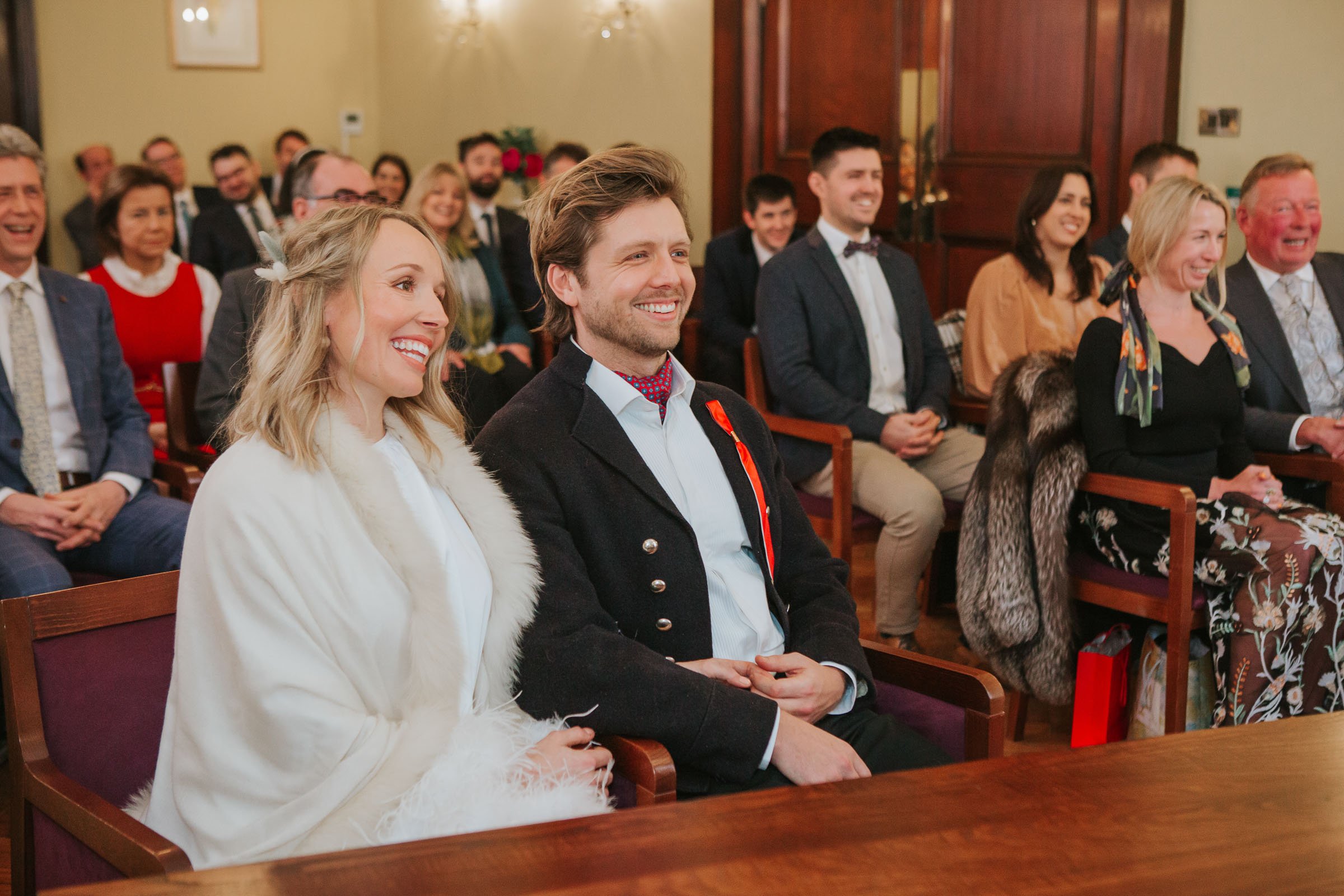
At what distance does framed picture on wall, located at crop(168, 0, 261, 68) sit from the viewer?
327 inches

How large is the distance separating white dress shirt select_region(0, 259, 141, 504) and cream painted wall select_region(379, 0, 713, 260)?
160 inches

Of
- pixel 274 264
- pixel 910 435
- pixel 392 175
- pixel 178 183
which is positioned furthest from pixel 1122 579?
pixel 178 183

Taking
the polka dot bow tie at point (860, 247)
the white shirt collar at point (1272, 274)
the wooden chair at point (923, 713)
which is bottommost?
the wooden chair at point (923, 713)

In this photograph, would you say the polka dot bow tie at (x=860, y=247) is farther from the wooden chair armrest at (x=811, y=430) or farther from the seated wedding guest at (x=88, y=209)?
the seated wedding guest at (x=88, y=209)

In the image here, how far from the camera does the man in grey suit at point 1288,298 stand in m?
3.41

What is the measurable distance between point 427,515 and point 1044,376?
1818 millimetres

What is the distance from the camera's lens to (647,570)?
1.88 m

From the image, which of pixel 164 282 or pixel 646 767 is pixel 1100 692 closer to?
pixel 646 767

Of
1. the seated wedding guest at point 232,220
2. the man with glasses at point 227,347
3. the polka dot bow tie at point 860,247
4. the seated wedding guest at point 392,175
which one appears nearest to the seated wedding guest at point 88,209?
the seated wedding guest at point 232,220

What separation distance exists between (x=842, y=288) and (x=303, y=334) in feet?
7.66

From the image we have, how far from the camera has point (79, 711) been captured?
165 cm

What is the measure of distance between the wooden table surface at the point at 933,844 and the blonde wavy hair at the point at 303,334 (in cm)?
68

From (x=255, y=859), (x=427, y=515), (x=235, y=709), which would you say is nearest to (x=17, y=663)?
(x=235, y=709)

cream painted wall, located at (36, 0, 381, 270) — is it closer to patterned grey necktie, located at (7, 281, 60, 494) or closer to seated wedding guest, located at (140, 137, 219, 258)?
seated wedding guest, located at (140, 137, 219, 258)
